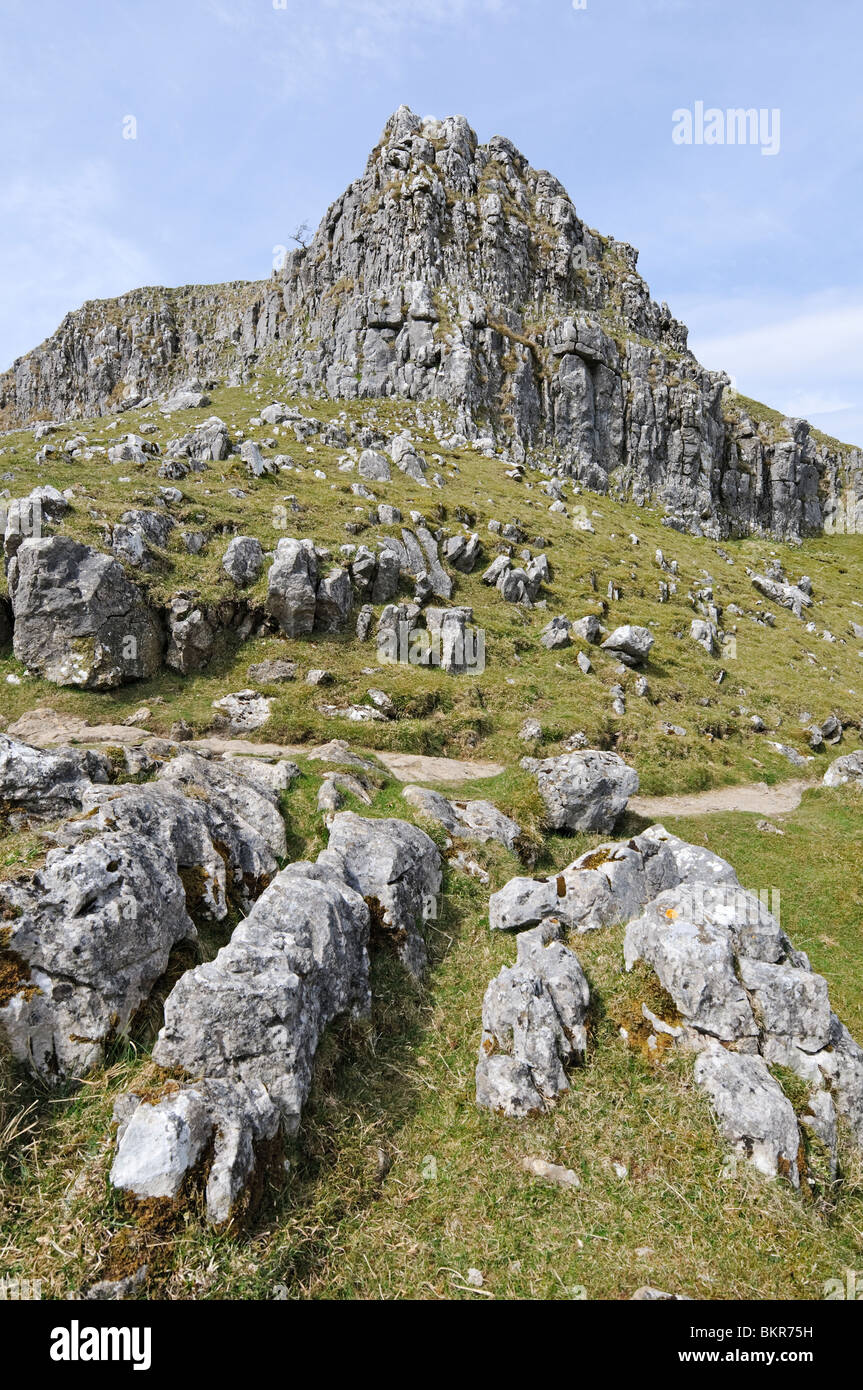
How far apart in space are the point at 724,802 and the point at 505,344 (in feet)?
314

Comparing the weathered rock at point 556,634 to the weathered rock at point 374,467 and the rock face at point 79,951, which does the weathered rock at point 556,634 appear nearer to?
the weathered rock at point 374,467

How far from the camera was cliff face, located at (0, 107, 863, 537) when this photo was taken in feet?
324

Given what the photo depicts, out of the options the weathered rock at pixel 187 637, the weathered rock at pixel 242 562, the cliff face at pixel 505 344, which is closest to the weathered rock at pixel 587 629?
the weathered rock at pixel 242 562

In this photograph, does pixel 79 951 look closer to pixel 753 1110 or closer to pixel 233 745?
pixel 753 1110

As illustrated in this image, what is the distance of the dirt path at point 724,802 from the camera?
2720cm

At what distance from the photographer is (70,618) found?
2928cm

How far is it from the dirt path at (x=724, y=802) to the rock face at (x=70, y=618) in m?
25.5

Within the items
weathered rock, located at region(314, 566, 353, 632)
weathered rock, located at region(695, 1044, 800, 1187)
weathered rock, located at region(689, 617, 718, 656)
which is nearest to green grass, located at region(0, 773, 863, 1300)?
weathered rock, located at region(695, 1044, 800, 1187)

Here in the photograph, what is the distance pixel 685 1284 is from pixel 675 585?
62736 millimetres

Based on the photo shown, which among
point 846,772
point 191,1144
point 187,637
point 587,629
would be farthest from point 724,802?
point 187,637

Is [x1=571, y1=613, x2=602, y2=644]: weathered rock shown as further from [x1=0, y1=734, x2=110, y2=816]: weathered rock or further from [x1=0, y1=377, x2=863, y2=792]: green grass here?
[x1=0, y1=734, x2=110, y2=816]: weathered rock

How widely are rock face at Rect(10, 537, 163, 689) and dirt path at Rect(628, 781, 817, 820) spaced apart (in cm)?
2545
